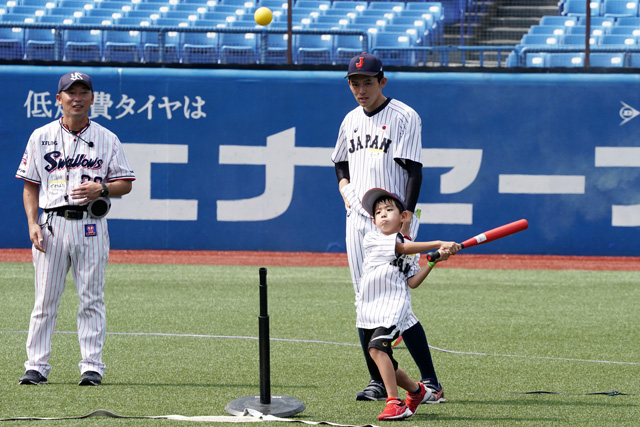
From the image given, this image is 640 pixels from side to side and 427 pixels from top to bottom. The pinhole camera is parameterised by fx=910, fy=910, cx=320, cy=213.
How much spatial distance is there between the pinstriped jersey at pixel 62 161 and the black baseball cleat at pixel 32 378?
3.36 feet

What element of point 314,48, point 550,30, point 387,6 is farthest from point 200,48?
point 550,30

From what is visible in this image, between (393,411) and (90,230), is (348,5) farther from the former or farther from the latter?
(393,411)

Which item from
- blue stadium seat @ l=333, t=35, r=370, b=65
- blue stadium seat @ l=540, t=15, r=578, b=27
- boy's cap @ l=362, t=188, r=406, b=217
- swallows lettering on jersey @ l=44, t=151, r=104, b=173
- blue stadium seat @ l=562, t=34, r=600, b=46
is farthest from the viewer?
blue stadium seat @ l=540, t=15, r=578, b=27

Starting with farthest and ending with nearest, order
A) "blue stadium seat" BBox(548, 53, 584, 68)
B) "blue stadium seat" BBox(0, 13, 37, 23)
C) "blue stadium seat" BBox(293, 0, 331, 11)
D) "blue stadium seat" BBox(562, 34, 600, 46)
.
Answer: "blue stadium seat" BBox(293, 0, 331, 11), "blue stadium seat" BBox(0, 13, 37, 23), "blue stadium seat" BBox(562, 34, 600, 46), "blue stadium seat" BBox(548, 53, 584, 68)

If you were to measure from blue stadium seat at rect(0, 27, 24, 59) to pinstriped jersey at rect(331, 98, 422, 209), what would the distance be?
9353 millimetres

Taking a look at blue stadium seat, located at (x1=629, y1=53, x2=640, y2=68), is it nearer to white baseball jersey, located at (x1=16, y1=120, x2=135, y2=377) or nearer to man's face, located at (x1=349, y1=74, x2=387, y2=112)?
man's face, located at (x1=349, y1=74, x2=387, y2=112)

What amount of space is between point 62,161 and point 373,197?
2003 millimetres

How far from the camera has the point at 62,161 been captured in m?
5.66

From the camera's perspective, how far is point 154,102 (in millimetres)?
13406

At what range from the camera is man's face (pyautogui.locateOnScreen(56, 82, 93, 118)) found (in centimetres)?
561

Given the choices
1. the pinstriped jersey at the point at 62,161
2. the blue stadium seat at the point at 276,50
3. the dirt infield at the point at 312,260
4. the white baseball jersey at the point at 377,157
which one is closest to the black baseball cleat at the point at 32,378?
the pinstriped jersey at the point at 62,161

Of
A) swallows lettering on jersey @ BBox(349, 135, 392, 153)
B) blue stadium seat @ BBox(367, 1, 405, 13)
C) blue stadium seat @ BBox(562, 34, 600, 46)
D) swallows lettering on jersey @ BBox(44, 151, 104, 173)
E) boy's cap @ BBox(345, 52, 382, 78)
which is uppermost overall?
blue stadium seat @ BBox(367, 1, 405, 13)

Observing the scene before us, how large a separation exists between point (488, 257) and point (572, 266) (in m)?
1.33

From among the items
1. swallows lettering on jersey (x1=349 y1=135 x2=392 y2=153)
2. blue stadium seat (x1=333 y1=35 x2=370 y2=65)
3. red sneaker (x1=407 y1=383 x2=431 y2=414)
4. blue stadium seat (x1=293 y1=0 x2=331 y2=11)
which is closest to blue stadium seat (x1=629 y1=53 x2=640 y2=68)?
blue stadium seat (x1=333 y1=35 x2=370 y2=65)
